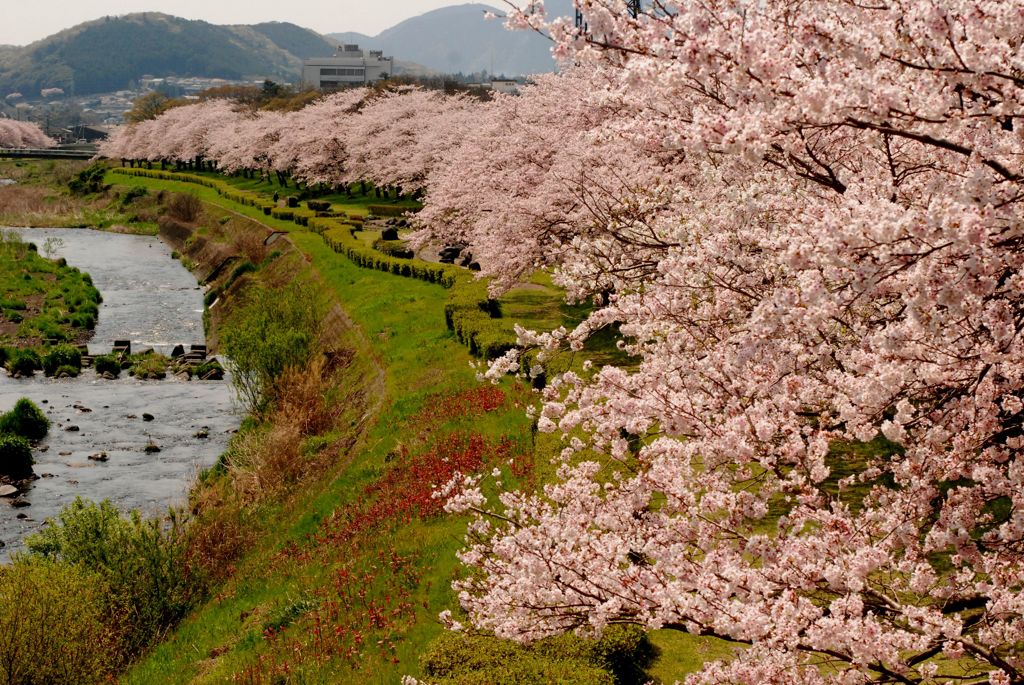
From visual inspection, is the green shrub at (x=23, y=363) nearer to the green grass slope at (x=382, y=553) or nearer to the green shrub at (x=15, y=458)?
the green shrub at (x=15, y=458)

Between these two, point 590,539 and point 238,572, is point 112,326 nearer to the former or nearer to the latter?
point 238,572

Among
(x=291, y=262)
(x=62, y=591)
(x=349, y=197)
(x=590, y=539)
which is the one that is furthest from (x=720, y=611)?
(x=349, y=197)

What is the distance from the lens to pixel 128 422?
36406 millimetres

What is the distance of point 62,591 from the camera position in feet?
53.8

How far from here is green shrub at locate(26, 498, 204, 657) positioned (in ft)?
63.7

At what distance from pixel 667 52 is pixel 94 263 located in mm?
72275

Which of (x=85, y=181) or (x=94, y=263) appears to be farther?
(x=85, y=181)

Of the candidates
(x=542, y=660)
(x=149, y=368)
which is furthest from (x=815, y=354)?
(x=149, y=368)

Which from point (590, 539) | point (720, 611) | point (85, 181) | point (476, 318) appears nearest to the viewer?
point (720, 611)

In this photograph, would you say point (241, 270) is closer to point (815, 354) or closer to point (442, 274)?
point (442, 274)

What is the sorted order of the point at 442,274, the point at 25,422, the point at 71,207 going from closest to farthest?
the point at 25,422 → the point at 442,274 → the point at 71,207

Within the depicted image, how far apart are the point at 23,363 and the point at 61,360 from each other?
5.21 feet

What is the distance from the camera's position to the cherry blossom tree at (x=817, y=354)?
5258mm

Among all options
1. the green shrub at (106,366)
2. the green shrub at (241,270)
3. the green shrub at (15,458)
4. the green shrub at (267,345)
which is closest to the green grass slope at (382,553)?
the green shrub at (267,345)
